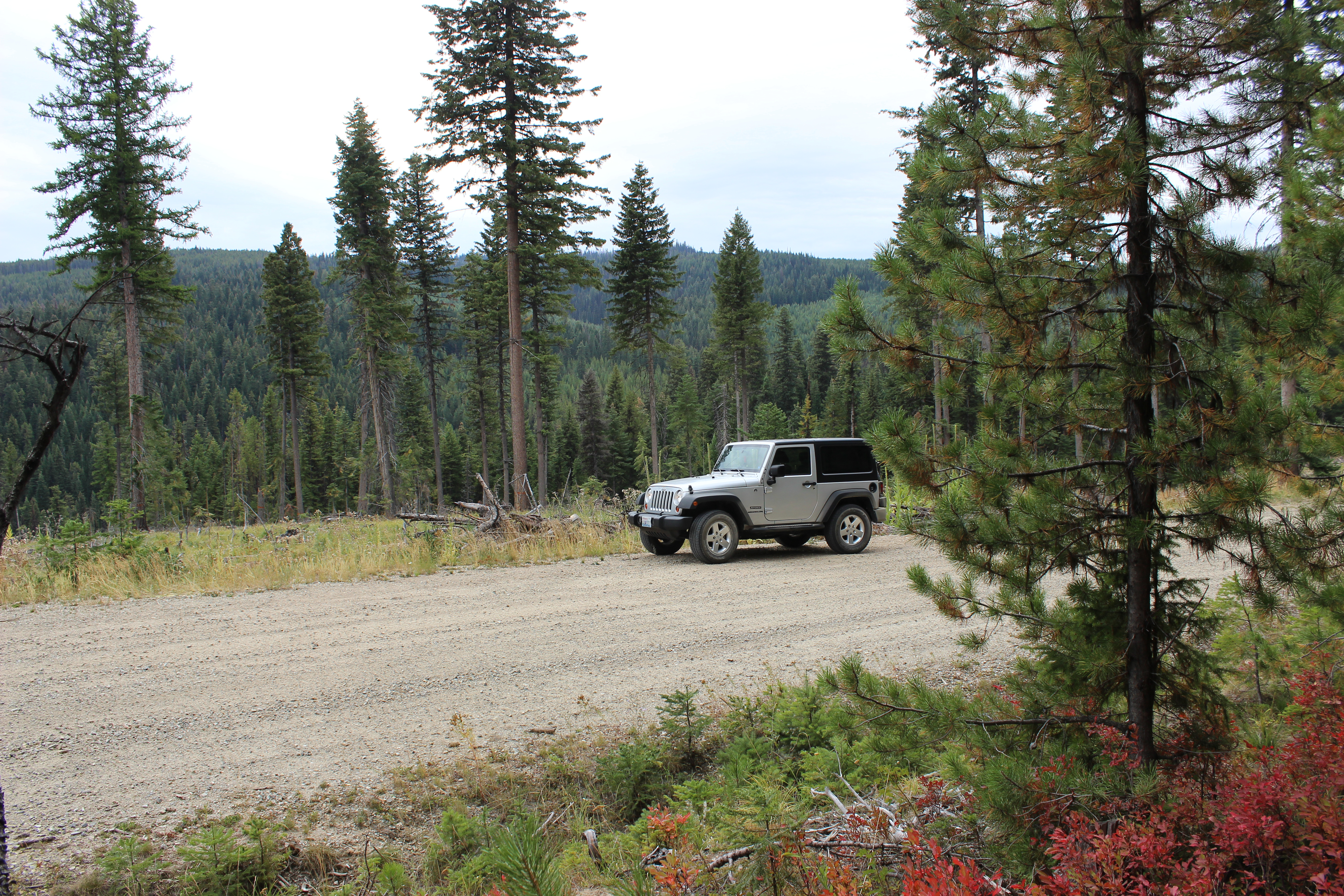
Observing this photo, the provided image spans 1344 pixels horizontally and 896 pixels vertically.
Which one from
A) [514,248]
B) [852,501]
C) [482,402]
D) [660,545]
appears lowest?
[660,545]

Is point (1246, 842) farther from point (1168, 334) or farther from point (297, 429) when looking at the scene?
point (297, 429)

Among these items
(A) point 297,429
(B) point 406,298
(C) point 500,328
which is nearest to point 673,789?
(B) point 406,298

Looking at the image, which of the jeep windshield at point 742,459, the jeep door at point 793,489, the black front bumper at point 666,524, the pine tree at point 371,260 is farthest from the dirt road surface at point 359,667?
the pine tree at point 371,260

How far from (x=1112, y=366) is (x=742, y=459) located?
988 cm

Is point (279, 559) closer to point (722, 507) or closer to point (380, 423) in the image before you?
point (722, 507)

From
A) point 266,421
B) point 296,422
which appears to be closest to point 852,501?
point 296,422

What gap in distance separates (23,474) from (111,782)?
278 centimetres

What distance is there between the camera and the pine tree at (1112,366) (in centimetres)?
269

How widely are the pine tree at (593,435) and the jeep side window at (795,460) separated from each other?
5132 centimetres

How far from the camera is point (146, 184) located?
23.5m

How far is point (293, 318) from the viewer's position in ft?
128

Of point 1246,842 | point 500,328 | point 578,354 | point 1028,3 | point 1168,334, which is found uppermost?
point 578,354

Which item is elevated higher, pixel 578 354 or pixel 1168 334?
pixel 578 354

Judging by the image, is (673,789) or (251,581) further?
(251,581)
